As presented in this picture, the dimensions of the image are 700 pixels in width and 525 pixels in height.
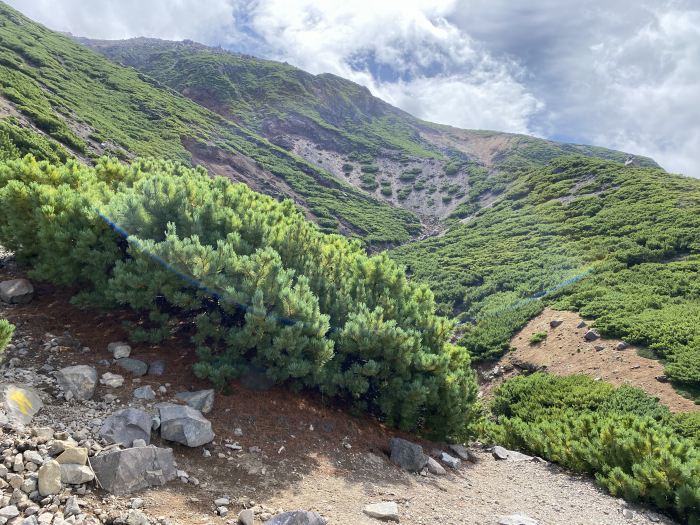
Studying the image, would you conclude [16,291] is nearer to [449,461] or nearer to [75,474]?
[75,474]

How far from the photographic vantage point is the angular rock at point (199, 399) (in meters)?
6.34

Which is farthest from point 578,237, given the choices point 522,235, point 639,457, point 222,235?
point 222,235

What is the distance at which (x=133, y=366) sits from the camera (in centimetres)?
679

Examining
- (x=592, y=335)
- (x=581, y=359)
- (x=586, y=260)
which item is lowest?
(x=581, y=359)

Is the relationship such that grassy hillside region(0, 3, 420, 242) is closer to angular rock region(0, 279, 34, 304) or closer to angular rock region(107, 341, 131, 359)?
angular rock region(0, 279, 34, 304)

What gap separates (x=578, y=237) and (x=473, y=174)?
41919 millimetres

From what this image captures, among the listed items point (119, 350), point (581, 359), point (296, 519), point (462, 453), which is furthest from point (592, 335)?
point (119, 350)

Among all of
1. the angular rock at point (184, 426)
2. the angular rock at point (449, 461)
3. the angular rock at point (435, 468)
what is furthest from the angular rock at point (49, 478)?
the angular rock at point (449, 461)

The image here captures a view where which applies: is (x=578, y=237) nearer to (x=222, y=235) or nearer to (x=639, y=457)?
(x=639, y=457)

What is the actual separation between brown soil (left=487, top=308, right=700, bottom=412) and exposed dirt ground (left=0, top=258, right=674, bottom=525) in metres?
7.26

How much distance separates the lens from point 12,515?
3723mm

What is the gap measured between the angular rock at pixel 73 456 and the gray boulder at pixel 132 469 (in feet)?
0.40

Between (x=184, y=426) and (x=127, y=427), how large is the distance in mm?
681

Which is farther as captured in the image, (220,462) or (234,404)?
(234,404)
